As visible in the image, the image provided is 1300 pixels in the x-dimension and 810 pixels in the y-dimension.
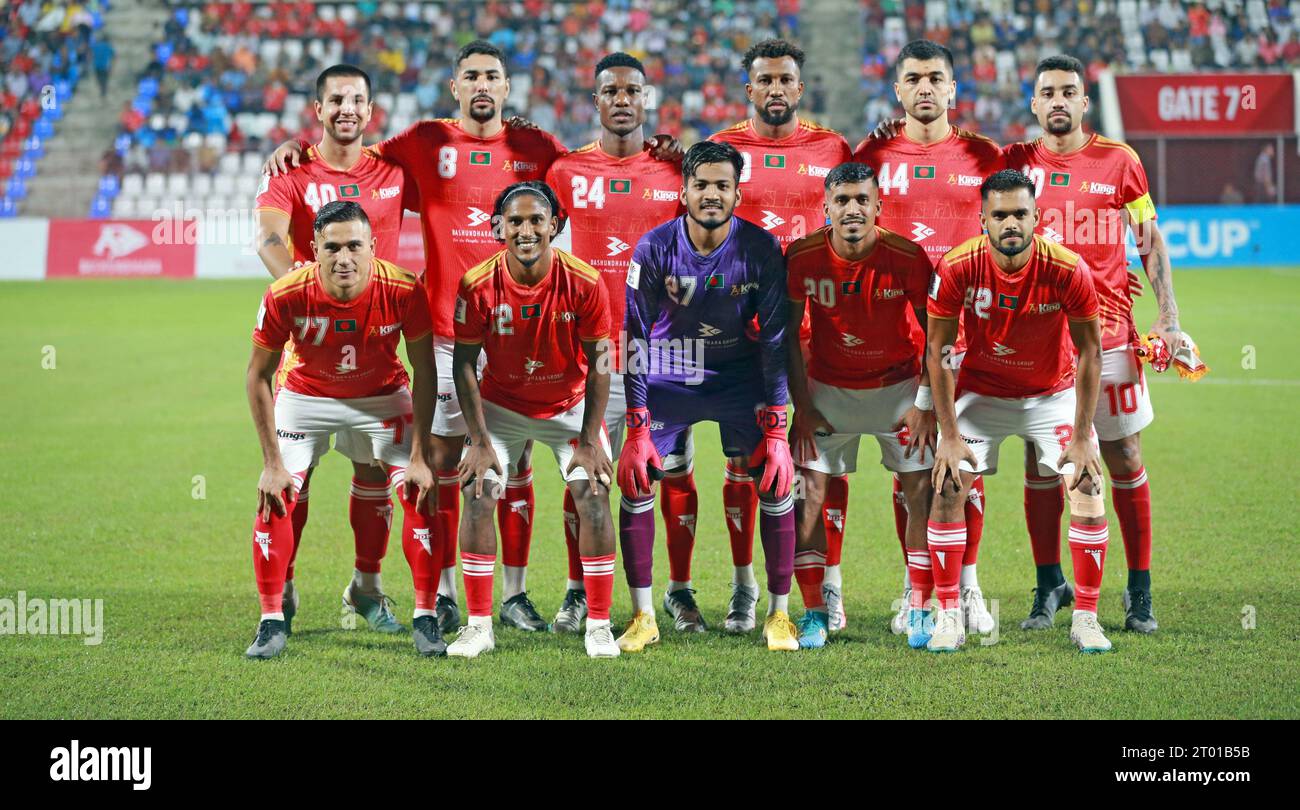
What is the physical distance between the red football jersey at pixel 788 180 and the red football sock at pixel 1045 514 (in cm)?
157

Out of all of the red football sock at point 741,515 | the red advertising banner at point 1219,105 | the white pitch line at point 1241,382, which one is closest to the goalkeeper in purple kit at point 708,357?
the red football sock at point 741,515

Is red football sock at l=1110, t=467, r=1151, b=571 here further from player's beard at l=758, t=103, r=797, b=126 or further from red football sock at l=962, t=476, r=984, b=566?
player's beard at l=758, t=103, r=797, b=126

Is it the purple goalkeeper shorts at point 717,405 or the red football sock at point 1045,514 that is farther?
the red football sock at point 1045,514

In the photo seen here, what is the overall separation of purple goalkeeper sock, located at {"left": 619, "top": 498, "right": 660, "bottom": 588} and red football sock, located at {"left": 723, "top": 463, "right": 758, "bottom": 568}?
47 cm

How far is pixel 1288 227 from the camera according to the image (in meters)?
23.7

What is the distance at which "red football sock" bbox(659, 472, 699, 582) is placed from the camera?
237 inches

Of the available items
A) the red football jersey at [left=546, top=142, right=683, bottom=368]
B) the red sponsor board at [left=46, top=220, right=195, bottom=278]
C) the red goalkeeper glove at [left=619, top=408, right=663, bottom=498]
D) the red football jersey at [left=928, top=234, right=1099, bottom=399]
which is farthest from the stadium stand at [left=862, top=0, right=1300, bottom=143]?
the red goalkeeper glove at [left=619, top=408, right=663, bottom=498]

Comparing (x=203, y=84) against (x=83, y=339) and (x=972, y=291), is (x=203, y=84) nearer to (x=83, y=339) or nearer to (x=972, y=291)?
(x=83, y=339)

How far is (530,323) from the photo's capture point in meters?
5.61

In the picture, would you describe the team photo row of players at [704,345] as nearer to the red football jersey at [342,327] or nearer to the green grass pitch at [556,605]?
the red football jersey at [342,327]

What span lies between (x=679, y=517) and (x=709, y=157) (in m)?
1.63

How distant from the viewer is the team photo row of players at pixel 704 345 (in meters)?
5.53

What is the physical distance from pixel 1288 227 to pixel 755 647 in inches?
844
